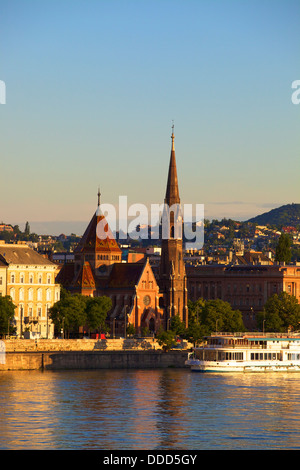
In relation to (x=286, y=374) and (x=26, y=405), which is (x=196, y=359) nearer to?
(x=286, y=374)

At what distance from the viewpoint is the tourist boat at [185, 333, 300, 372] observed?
13400cm

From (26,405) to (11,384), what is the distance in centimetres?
1573

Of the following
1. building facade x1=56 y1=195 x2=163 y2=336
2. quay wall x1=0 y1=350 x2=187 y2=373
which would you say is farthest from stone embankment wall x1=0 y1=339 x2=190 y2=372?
building facade x1=56 y1=195 x2=163 y2=336

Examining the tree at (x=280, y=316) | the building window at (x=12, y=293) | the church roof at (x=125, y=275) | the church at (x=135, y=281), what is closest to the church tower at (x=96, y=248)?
the church at (x=135, y=281)

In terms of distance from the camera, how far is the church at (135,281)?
173 metres

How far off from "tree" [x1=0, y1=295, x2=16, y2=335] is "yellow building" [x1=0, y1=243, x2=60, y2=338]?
4.68m

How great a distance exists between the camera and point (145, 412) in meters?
91.9

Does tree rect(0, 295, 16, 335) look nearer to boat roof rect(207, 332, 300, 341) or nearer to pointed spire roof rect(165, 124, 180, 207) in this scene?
boat roof rect(207, 332, 300, 341)

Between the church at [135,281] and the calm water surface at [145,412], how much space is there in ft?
159

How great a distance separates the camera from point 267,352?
138m

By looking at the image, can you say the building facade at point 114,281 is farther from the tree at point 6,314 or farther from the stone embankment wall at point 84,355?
the tree at point 6,314

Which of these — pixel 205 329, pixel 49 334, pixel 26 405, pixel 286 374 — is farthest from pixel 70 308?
pixel 26 405

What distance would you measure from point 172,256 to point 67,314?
108 feet

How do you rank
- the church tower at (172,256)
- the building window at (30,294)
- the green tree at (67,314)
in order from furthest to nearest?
the church tower at (172,256) → the building window at (30,294) → the green tree at (67,314)
